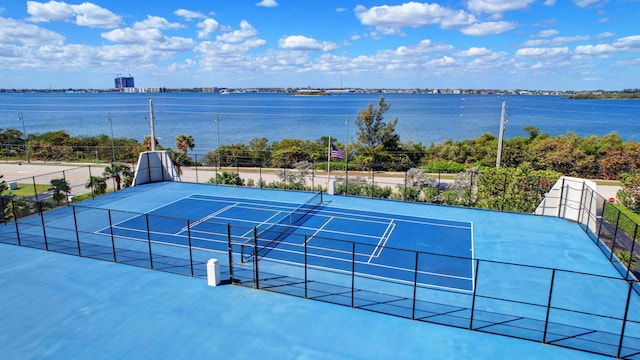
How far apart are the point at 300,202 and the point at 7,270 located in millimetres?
14932

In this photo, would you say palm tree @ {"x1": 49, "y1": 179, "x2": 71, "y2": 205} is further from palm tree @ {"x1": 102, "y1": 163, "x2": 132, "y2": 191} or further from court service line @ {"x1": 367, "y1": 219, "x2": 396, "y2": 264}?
court service line @ {"x1": 367, "y1": 219, "x2": 396, "y2": 264}

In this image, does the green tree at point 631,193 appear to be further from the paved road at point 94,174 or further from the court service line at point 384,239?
the court service line at point 384,239

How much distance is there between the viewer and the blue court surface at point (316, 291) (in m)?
11.1

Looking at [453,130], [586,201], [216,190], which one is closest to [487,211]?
[586,201]

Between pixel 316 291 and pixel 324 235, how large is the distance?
605 cm

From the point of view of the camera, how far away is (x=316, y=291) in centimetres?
1410

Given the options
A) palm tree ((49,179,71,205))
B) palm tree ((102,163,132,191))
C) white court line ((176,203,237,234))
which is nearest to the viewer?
white court line ((176,203,237,234))

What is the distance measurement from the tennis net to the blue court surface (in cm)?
15

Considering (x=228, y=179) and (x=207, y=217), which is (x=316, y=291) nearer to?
(x=207, y=217)

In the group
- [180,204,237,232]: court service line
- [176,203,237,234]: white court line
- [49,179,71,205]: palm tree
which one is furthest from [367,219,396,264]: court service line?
[49,179,71,205]: palm tree

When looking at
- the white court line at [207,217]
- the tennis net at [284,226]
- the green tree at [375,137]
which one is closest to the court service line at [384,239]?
the tennis net at [284,226]

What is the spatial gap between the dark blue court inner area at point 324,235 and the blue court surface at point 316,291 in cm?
11

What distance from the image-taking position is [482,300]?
13773 millimetres

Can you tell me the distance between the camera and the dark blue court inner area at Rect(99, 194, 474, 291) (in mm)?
16312
